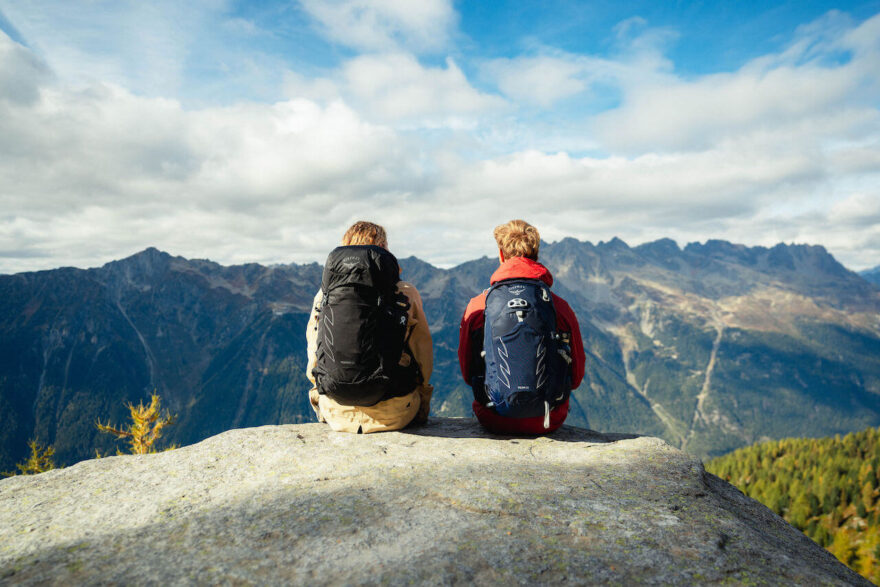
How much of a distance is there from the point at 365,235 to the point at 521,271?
3.11m

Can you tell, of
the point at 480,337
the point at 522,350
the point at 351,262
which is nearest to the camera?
the point at 351,262

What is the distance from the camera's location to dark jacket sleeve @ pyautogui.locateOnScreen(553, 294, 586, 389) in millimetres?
8555

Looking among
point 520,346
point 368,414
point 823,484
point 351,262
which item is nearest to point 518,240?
point 520,346

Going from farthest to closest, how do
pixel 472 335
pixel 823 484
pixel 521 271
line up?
pixel 823 484 < pixel 472 335 < pixel 521 271

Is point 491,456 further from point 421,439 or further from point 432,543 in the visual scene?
point 432,543

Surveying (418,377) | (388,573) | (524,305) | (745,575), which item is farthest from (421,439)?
(745,575)

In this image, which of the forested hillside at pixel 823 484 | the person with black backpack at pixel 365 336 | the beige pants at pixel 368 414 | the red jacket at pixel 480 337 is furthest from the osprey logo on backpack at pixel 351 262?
the forested hillside at pixel 823 484

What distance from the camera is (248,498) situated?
5.33 m

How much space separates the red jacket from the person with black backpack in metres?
1.03

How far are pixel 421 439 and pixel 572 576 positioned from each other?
502 centimetres

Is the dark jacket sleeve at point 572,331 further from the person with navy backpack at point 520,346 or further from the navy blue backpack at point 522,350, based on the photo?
the navy blue backpack at point 522,350

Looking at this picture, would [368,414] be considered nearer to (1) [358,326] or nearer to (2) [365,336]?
(2) [365,336]

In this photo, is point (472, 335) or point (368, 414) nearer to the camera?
point (368, 414)

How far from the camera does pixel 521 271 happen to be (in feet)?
27.4
